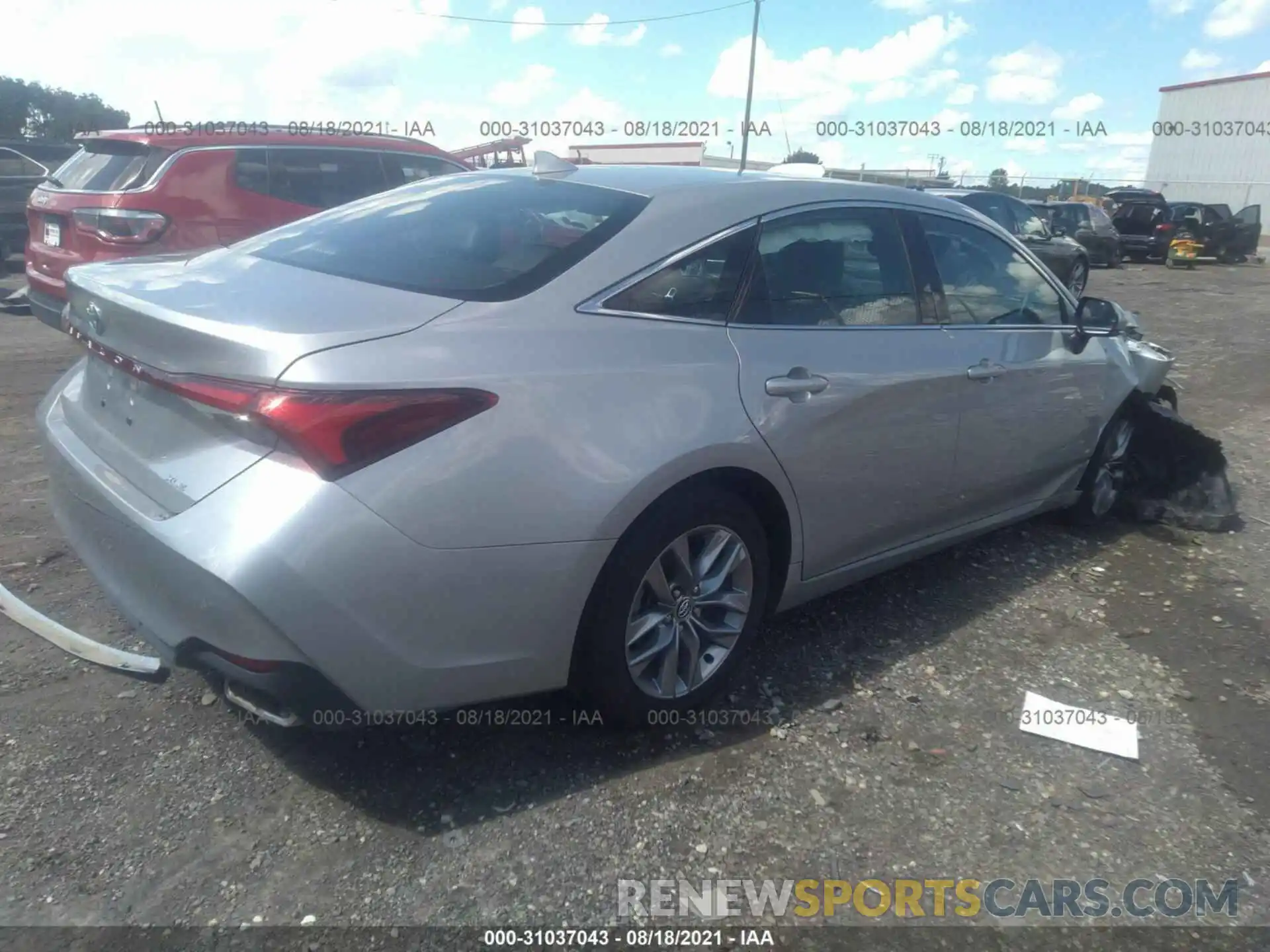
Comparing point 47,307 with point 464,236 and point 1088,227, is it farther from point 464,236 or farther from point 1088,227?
point 1088,227

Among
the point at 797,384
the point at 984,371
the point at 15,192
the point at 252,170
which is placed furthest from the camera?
the point at 15,192

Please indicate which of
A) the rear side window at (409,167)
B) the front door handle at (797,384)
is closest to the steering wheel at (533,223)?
the front door handle at (797,384)

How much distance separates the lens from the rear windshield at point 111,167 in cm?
648

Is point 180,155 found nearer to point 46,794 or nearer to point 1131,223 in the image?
point 46,794

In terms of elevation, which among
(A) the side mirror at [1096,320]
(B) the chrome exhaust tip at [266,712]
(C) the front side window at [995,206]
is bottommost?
(B) the chrome exhaust tip at [266,712]

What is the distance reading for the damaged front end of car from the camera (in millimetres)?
4844

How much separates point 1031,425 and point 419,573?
2.86m

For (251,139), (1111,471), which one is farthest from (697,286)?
(251,139)

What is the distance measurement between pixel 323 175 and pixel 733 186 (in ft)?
17.1

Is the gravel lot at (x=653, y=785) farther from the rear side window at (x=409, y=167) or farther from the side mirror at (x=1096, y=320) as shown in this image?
the rear side window at (x=409, y=167)

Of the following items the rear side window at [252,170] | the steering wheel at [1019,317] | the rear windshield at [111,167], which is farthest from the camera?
the rear side window at [252,170]

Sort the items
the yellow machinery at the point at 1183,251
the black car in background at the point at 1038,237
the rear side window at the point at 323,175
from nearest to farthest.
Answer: the rear side window at the point at 323,175 → the black car in background at the point at 1038,237 → the yellow machinery at the point at 1183,251

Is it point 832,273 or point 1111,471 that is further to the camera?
point 1111,471

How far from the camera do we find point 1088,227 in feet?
69.8
